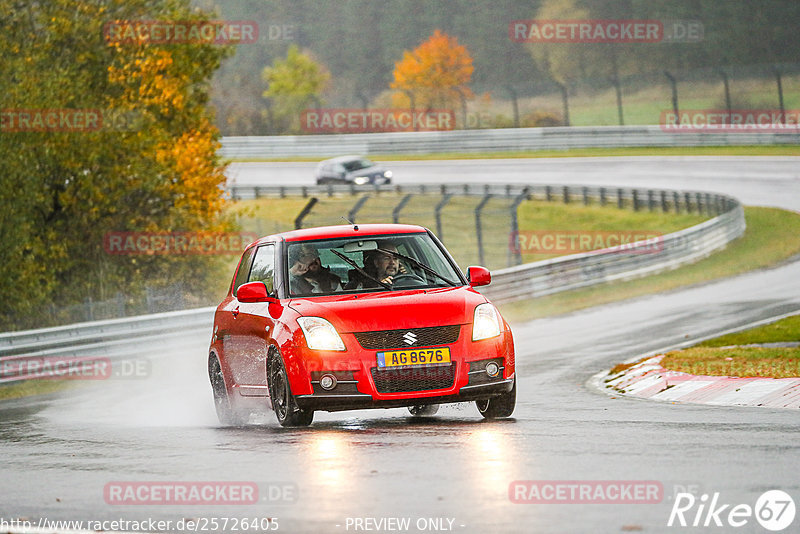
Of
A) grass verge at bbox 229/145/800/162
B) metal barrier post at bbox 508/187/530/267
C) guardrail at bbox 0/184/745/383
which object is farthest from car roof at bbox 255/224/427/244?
grass verge at bbox 229/145/800/162

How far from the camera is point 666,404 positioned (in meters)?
11.4

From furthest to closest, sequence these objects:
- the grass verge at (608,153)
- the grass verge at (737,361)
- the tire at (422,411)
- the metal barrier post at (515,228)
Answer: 1. the grass verge at (608,153)
2. the metal barrier post at (515,228)
3. the grass verge at (737,361)
4. the tire at (422,411)

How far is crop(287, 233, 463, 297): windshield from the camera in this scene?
35.0 feet

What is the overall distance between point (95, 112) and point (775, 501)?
81.5 ft

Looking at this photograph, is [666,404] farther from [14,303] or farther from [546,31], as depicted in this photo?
[546,31]

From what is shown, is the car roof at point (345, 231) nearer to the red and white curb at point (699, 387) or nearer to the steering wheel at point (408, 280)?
the steering wheel at point (408, 280)

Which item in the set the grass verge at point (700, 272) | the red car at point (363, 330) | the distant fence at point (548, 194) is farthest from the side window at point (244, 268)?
the distant fence at point (548, 194)

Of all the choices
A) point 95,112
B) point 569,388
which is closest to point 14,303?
point 95,112

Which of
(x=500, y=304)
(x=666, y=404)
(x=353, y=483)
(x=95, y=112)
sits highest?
(x=95, y=112)

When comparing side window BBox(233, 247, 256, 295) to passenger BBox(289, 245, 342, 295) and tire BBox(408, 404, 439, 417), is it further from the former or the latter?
tire BBox(408, 404, 439, 417)

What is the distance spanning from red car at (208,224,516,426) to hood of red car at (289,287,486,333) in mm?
11

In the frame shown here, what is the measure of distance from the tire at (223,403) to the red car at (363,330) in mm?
201

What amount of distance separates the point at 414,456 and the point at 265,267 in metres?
3.61

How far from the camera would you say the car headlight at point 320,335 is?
9.80m
